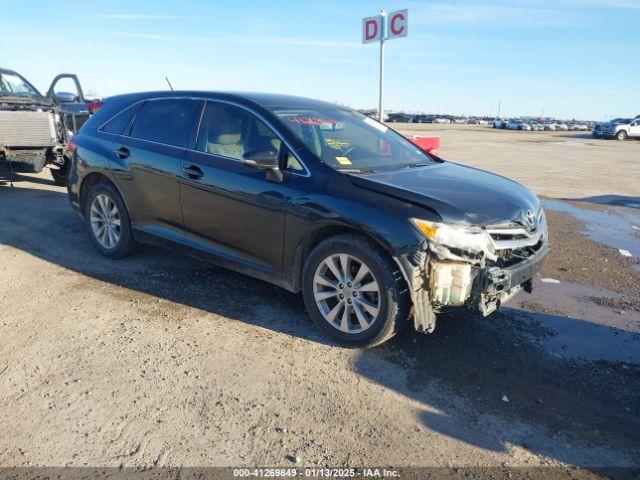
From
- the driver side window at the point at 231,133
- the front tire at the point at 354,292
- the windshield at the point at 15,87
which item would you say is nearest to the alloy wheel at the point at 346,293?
the front tire at the point at 354,292

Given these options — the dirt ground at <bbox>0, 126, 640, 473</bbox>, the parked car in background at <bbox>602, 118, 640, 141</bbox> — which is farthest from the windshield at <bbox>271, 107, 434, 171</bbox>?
the parked car in background at <bbox>602, 118, 640, 141</bbox>

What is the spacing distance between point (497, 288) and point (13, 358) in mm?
3300

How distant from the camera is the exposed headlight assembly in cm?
322

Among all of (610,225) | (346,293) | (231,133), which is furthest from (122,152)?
(610,225)

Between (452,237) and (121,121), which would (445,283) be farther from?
(121,121)

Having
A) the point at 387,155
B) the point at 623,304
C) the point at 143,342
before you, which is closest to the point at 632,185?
the point at 623,304

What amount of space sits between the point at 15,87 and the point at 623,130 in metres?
42.8

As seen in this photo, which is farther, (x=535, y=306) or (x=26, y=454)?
(x=535, y=306)

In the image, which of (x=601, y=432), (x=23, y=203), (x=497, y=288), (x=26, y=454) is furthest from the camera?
(x=23, y=203)

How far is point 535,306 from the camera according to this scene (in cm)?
454

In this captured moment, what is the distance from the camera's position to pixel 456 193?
3.62 metres

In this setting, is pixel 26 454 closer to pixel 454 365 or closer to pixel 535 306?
pixel 454 365

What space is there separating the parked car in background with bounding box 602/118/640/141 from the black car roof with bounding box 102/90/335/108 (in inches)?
1678

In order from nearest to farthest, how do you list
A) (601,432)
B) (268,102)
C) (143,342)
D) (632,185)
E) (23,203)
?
(601,432)
(143,342)
(268,102)
(23,203)
(632,185)
